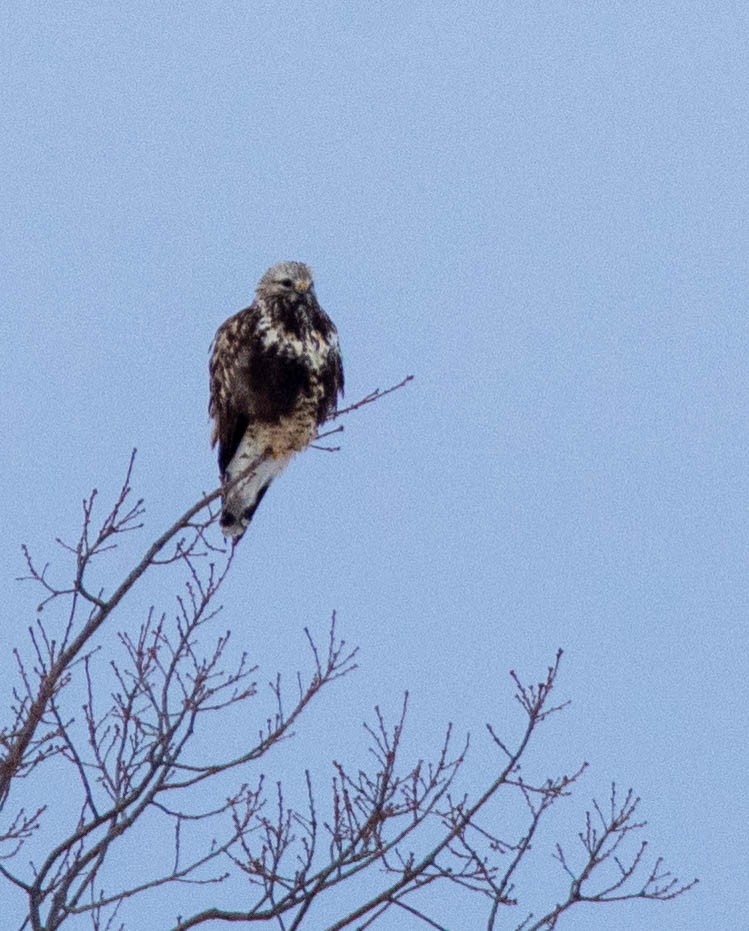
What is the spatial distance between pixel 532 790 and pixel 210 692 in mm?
959

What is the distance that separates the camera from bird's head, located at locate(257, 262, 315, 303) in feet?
23.8

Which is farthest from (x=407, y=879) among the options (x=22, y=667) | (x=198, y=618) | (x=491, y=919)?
(x=22, y=667)

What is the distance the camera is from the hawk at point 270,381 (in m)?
7.12

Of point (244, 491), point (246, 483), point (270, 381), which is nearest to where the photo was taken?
point (270, 381)

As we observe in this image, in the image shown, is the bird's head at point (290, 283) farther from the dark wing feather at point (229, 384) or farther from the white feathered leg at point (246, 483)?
the white feathered leg at point (246, 483)

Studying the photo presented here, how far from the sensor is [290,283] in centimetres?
729

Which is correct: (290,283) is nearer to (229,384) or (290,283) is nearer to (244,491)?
(229,384)

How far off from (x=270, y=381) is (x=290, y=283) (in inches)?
19.3

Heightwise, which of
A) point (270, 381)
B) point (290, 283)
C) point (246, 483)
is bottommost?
point (246, 483)

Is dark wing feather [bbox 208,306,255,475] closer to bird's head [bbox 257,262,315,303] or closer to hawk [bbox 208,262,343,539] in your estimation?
hawk [bbox 208,262,343,539]

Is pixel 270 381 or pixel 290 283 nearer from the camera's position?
pixel 270 381

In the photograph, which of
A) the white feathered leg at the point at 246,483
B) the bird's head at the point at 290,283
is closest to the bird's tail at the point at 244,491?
the white feathered leg at the point at 246,483

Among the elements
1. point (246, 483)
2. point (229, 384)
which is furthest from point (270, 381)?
point (246, 483)

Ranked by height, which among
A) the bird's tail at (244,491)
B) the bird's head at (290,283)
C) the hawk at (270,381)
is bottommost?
the bird's tail at (244,491)
